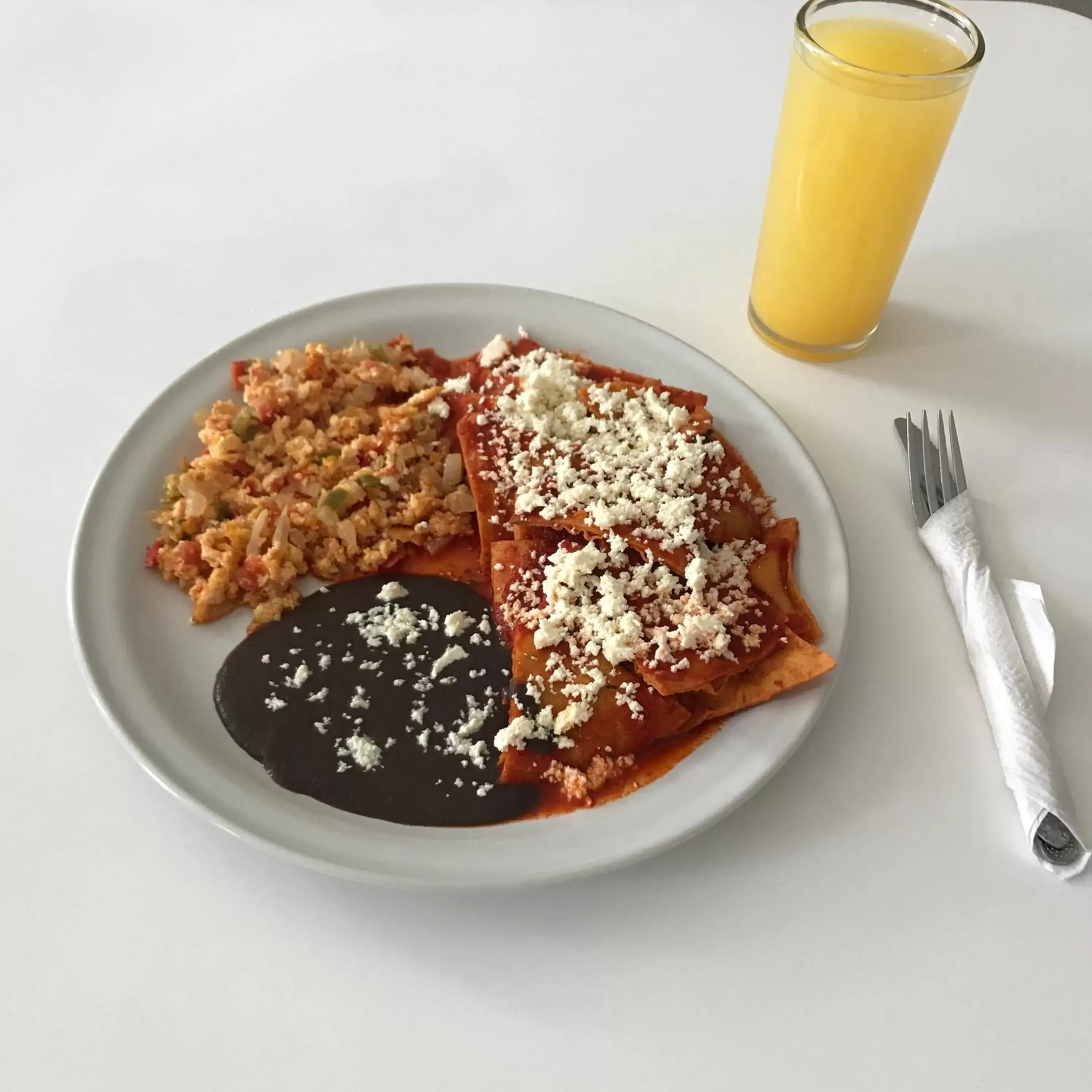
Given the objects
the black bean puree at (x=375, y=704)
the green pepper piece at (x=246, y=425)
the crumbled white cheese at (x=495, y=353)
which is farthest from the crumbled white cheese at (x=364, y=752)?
the crumbled white cheese at (x=495, y=353)

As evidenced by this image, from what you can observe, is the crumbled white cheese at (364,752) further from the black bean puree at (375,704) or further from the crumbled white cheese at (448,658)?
the crumbled white cheese at (448,658)

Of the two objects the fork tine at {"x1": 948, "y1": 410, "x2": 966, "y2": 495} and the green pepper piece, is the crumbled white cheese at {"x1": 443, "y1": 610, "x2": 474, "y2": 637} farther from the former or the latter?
the fork tine at {"x1": 948, "y1": 410, "x2": 966, "y2": 495}

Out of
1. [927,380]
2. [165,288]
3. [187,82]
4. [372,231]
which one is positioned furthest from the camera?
[187,82]

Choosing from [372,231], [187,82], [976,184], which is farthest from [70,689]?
[976,184]

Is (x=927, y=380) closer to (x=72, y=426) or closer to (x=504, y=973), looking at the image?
(x=504, y=973)

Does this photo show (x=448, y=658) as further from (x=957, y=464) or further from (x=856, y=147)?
(x=856, y=147)

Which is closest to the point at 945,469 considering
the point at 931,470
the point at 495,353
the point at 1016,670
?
the point at 931,470

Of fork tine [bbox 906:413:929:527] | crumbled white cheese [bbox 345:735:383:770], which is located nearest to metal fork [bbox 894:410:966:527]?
fork tine [bbox 906:413:929:527]
